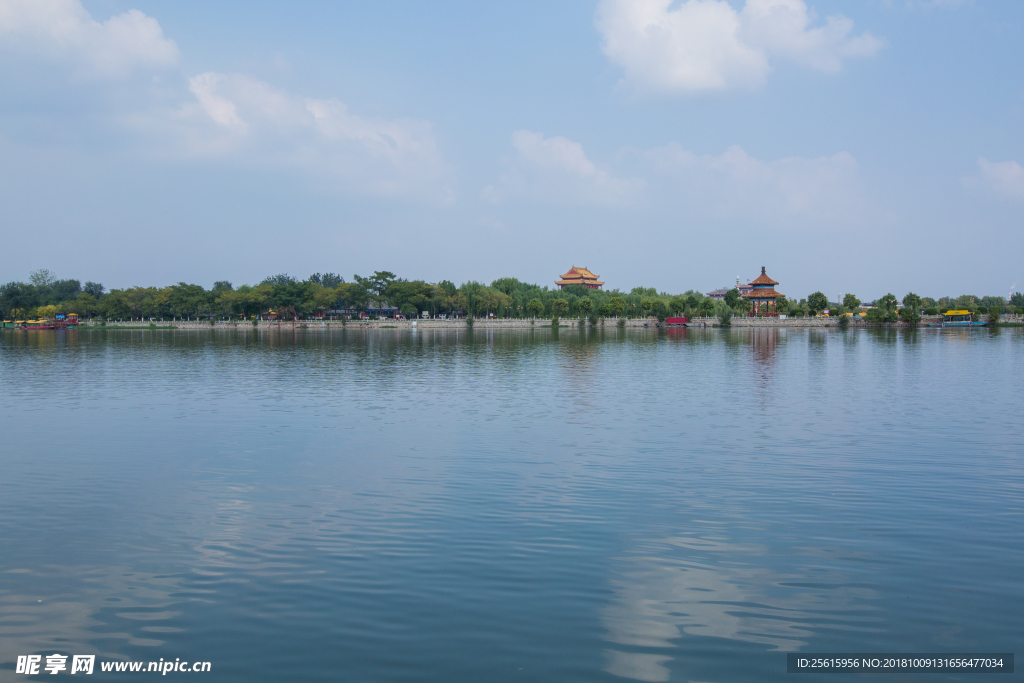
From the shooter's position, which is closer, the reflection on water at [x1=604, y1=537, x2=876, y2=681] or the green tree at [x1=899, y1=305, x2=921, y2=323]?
the reflection on water at [x1=604, y1=537, x2=876, y2=681]

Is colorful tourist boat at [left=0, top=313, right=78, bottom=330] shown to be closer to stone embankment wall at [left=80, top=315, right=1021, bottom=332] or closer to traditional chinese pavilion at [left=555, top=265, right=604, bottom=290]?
stone embankment wall at [left=80, top=315, right=1021, bottom=332]

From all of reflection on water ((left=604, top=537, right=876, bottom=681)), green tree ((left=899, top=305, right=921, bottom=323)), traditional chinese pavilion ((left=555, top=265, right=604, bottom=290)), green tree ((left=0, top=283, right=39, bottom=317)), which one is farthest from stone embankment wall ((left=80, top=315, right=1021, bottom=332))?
reflection on water ((left=604, top=537, right=876, bottom=681))

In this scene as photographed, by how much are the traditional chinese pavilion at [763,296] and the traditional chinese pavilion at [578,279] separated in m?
39.6

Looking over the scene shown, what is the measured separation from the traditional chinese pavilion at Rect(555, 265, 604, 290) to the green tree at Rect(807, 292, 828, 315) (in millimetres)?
50750

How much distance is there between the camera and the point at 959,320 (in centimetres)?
11681

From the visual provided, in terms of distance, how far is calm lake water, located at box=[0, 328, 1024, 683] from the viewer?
5.80 metres

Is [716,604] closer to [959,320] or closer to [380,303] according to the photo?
[380,303]

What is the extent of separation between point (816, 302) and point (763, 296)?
1090 centimetres

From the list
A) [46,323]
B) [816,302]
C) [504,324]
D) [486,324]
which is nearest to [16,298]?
[46,323]

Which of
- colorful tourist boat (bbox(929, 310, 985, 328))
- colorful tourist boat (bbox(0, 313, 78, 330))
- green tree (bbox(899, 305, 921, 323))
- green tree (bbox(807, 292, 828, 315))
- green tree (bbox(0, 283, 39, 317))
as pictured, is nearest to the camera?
green tree (bbox(899, 305, 921, 323))

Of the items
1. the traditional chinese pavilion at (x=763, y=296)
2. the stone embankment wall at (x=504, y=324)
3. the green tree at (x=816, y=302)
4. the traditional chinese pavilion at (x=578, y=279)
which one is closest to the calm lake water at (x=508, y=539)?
the stone embankment wall at (x=504, y=324)

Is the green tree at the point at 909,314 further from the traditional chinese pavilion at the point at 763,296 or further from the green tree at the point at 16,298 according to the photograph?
the green tree at the point at 16,298

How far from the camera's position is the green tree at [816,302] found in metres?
114

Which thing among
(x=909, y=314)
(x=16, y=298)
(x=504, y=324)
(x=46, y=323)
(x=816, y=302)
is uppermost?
(x=16, y=298)
